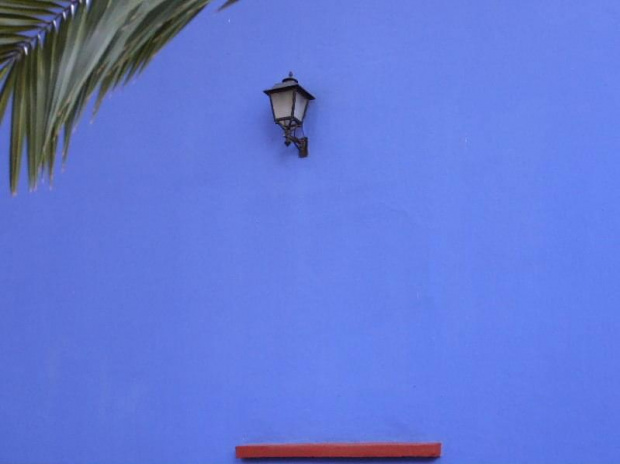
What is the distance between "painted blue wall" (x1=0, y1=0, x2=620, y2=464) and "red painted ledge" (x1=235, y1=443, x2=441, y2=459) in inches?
2.2

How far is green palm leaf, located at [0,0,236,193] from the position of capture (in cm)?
212

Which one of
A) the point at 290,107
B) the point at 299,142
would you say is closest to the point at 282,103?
the point at 290,107

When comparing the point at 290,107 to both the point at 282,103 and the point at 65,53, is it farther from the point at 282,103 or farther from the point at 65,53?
the point at 65,53

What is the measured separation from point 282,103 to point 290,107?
53mm

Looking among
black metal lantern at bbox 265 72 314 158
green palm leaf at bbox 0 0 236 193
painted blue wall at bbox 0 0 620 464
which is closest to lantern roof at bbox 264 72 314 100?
black metal lantern at bbox 265 72 314 158

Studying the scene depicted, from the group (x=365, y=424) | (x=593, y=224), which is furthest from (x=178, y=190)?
(x=593, y=224)

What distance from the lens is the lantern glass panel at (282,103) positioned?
4641 mm

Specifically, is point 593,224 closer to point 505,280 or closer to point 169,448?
point 505,280

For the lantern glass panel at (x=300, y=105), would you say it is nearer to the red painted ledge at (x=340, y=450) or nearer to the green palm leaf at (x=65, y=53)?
the red painted ledge at (x=340, y=450)

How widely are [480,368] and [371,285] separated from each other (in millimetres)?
637

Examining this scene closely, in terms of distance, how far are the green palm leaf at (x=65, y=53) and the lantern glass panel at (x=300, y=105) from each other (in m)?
2.39

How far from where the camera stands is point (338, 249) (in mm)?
4594

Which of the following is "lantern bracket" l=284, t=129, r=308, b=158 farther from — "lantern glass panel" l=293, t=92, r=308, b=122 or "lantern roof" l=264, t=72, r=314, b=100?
"lantern roof" l=264, t=72, r=314, b=100

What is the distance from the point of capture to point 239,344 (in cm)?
469
